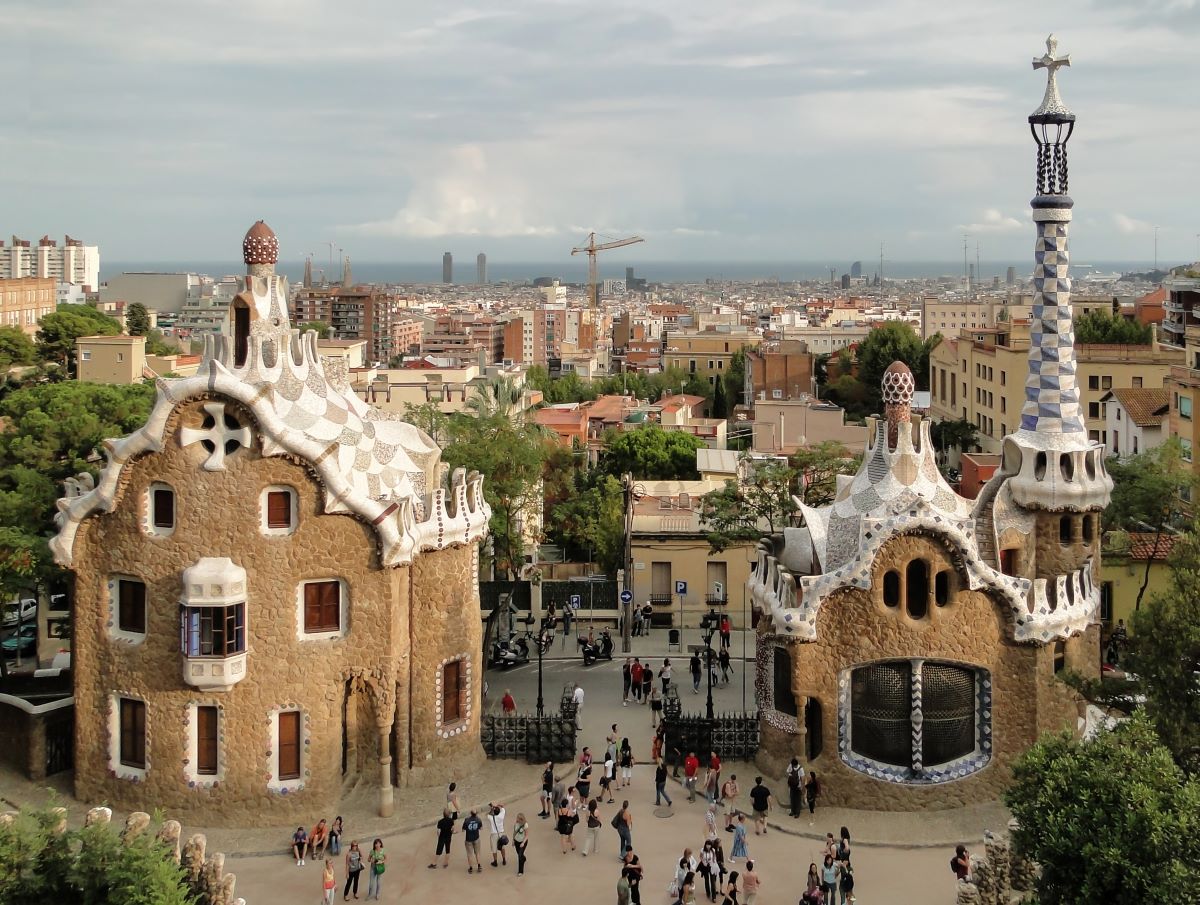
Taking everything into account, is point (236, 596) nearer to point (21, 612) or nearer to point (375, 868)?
point (375, 868)

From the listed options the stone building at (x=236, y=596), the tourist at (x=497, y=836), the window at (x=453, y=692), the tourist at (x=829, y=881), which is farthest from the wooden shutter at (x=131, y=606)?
the tourist at (x=829, y=881)

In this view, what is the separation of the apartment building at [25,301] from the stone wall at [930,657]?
91.9 meters

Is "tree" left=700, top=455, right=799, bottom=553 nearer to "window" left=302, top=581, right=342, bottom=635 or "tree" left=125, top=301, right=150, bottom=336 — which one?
"window" left=302, top=581, right=342, bottom=635

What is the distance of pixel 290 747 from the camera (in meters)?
30.8

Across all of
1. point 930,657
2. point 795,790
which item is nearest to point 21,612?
point 795,790

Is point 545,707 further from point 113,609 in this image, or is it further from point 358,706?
point 113,609

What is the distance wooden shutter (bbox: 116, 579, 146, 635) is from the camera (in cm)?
3073

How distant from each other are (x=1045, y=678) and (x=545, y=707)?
13.6 meters

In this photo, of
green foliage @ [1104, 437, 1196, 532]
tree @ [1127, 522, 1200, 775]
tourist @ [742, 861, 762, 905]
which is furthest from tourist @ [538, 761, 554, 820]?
green foliage @ [1104, 437, 1196, 532]

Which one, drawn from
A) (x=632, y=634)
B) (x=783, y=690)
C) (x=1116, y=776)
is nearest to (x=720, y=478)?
(x=632, y=634)

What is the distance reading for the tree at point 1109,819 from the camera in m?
19.7

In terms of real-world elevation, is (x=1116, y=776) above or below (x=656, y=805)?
above

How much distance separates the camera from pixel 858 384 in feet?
391

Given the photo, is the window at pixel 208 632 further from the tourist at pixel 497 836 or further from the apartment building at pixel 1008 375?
the apartment building at pixel 1008 375
